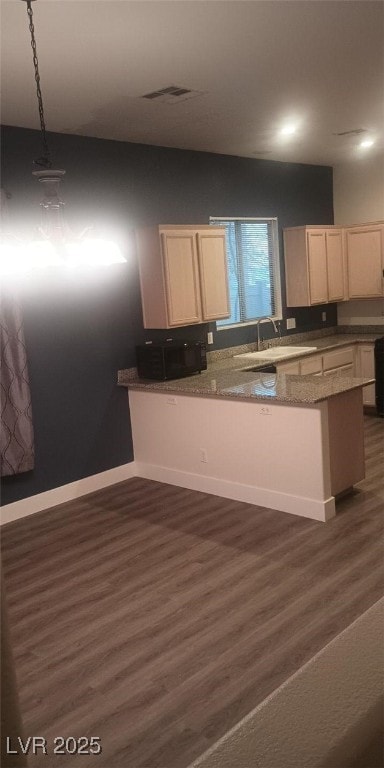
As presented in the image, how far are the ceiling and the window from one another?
1400 mm

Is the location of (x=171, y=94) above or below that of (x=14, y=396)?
above

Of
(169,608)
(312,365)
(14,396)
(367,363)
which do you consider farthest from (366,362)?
(169,608)

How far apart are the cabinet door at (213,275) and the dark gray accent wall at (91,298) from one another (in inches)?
14.9

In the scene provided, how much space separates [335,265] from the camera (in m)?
7.47

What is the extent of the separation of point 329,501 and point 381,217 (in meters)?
4.40

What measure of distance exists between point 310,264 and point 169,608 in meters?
4.72

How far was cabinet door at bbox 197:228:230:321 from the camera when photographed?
5.67 m

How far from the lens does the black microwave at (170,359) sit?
532 centimetres

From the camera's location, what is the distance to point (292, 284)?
7.19m

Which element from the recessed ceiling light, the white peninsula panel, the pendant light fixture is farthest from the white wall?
the pendant light fixture

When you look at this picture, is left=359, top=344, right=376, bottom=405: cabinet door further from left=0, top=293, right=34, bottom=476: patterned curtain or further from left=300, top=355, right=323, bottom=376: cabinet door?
left=0, top=293, right=34, bottom=476: patterned curtain

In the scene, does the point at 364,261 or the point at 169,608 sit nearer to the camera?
the point at 169,608

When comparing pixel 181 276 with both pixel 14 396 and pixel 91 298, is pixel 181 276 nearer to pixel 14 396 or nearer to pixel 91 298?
pixel 91 298

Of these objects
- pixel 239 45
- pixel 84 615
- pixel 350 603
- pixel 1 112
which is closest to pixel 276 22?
pixel 239 45
